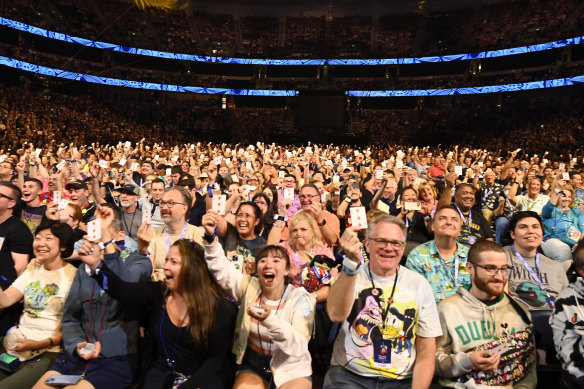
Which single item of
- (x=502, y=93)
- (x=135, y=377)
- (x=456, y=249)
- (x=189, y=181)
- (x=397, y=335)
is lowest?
(x=135, y=377)

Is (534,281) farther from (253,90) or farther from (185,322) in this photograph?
(253,90)

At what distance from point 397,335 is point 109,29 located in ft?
115

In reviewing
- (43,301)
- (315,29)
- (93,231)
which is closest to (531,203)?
(93,231)

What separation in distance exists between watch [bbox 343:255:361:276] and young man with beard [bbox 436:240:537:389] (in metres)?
0.88

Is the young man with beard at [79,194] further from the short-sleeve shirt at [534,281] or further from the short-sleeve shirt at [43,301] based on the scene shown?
the short-sleeve shirt at [534,281]

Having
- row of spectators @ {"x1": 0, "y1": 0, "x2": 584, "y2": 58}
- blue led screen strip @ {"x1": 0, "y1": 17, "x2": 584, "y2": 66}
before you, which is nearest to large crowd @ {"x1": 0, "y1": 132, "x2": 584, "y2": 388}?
blue led screen strip @ {"x1": 0, "y1": 17, "x2": 584, "y2": 66}

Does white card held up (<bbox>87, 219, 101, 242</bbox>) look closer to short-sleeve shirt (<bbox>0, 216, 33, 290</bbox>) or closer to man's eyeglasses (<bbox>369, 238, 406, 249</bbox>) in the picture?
short-sleeve shirt (<bbox>0, 216, 33, 290</bbox>)

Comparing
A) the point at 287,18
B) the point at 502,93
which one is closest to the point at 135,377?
the point at 502,93

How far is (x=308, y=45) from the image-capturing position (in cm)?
3553

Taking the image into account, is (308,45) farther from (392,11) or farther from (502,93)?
(502,93)

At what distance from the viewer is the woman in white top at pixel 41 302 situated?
3165 millimetres

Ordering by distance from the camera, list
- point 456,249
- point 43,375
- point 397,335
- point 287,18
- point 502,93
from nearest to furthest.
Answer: point 397,335 < point 43,375 < point 456,249 < point 502,93 < point 287,18

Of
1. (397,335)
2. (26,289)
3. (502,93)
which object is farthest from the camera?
(502,93)

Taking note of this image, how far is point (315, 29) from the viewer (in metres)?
37.0
